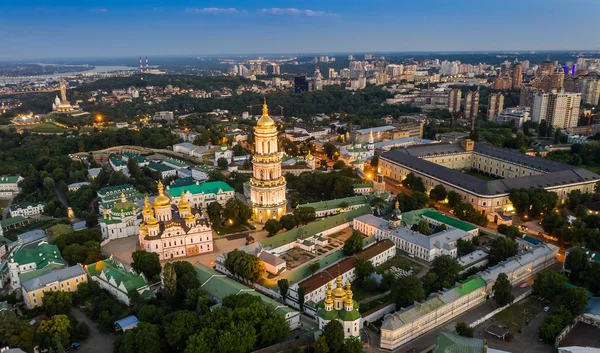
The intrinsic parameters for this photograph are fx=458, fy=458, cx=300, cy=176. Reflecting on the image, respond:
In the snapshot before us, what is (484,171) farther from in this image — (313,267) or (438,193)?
(313,267)

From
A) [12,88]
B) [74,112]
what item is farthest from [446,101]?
[12,88]

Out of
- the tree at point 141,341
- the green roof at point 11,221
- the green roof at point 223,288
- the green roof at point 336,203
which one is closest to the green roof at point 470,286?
the green roof at point 223,288

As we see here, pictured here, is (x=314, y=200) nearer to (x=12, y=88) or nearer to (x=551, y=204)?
(x=551, y=204)

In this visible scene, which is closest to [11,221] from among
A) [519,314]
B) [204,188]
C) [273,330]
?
[204,188]

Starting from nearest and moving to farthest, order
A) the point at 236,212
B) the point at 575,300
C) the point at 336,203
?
the point at 575,300 → the point at 236,212 → the point at 336,203

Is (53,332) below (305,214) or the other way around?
below

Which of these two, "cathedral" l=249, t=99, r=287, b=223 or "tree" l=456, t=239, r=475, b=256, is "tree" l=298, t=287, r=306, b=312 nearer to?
"tree" l=456, t=239, r=475, b=256
